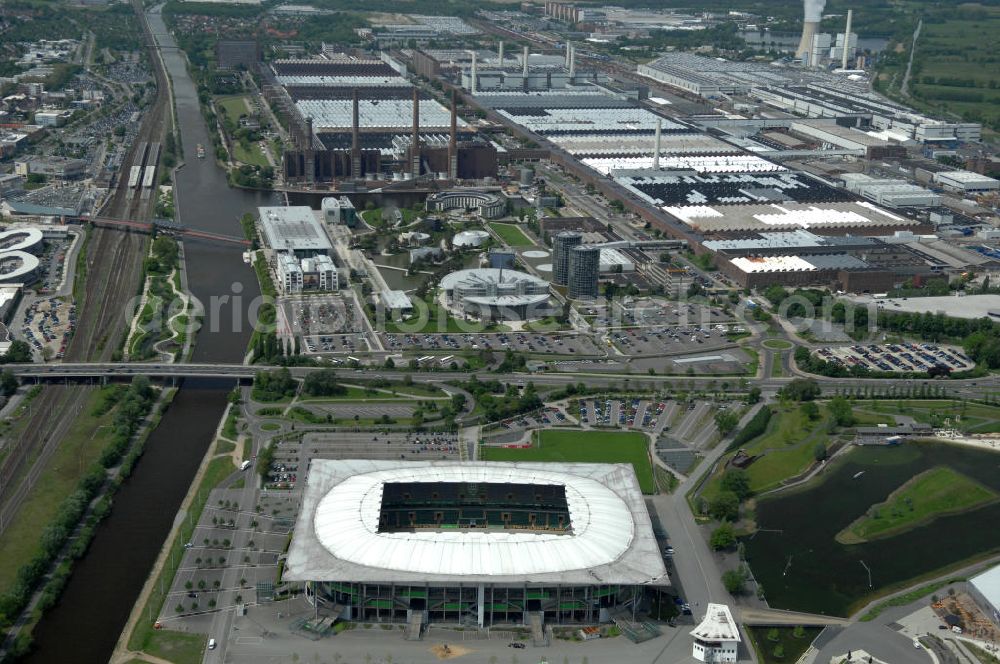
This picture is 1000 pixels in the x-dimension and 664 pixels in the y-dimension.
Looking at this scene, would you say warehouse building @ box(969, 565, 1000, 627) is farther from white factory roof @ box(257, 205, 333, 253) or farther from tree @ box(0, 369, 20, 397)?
white factory roof @ box(257, 205, 333, 253)

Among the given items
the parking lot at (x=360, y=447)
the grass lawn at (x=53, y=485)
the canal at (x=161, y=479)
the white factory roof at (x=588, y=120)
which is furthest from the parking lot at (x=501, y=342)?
the white factory roof at (x=588, y=120)

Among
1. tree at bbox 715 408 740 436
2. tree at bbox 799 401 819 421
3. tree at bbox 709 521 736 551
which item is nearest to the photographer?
tree at bbox 709 521 736 551

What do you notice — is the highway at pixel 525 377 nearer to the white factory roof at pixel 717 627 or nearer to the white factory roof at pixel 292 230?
the white factory roof at pixel 292 230

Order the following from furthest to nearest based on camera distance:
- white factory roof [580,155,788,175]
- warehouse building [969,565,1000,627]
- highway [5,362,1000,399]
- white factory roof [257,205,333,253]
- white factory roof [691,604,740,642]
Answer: white factory roof [580,155,788,175]
white factory roof [257,205,333,253]
highway [5,362,1000,399]
warehouse building [969,565,1000,627]
white factory roof [691,604,740,642]

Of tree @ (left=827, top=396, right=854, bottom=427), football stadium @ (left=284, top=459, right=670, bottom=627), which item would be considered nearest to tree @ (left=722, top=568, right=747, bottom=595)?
Result: football stadium @ (left=284, top=459, right=670, bottom=627)

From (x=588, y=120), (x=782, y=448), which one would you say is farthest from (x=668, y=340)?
(x=588, y=120)
